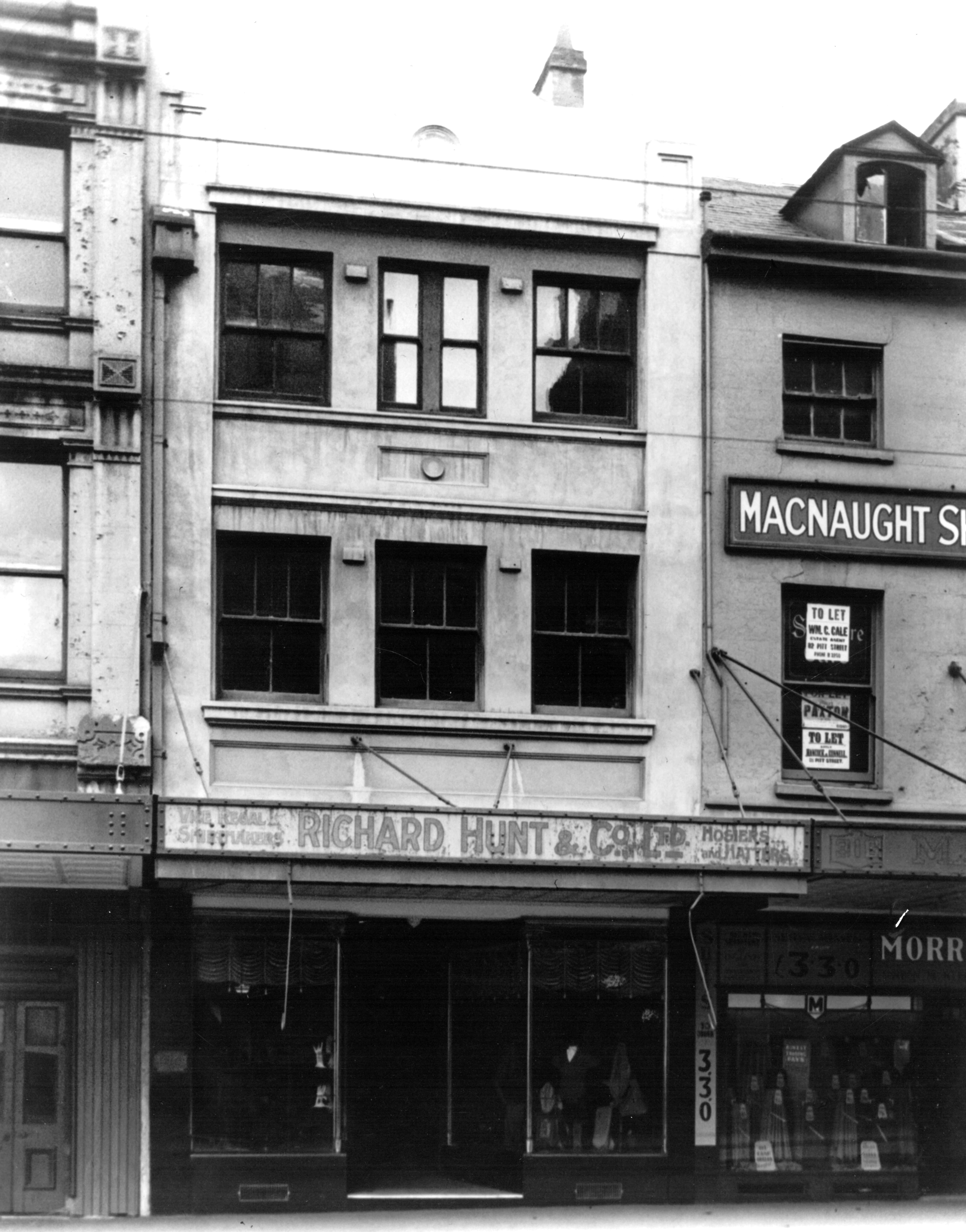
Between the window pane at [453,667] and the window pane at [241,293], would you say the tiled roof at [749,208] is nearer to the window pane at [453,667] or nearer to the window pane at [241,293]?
the window pane at [241,293]

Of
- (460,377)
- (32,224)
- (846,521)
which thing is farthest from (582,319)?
(32,224)

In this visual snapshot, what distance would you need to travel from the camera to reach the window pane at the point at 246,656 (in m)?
18.3

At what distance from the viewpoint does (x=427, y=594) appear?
18891mm

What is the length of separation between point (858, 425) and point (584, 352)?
3.35 m

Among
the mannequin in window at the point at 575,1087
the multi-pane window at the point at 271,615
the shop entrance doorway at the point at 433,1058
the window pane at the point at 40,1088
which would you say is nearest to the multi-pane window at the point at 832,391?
the multi-pane window at the point at 271,615

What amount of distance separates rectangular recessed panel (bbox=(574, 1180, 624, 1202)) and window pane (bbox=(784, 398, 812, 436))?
8.42 meters

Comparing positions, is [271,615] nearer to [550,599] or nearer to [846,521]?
[550,599]

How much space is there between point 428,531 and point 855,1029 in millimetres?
7242

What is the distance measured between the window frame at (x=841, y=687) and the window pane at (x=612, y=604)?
5.86 ft

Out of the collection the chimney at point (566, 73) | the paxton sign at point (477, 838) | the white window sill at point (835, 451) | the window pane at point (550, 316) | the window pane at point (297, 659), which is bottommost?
the paxton sign at point (477, 838)

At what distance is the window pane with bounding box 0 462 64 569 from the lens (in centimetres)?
1775

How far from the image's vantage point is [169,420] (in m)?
18.2

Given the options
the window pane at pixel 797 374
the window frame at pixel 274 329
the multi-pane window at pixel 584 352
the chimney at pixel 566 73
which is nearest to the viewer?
the window frame at pixel 274 329

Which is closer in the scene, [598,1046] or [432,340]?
[598,1046]
